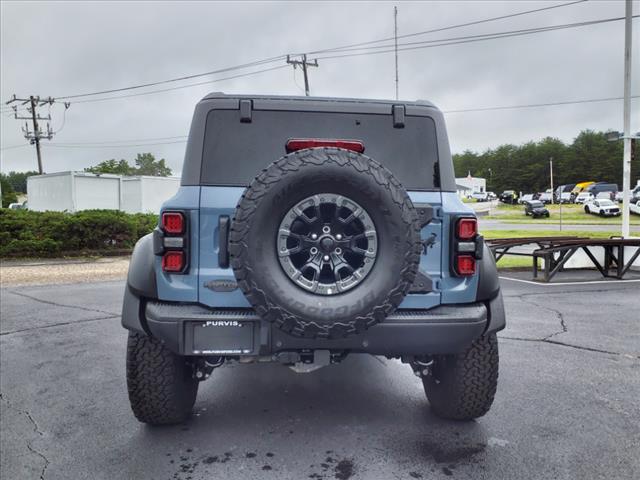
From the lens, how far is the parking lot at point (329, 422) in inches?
107

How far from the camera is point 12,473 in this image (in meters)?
2.69

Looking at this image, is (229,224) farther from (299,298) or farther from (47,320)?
(47,320)

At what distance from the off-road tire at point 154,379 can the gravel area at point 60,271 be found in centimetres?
841

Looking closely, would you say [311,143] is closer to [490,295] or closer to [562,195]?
[490,295]

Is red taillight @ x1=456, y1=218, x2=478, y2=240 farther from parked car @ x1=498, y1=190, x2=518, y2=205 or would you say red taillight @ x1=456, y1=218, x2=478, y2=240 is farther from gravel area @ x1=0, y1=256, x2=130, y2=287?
parked car @ x1=498, y1=190, x2=518, y2=205

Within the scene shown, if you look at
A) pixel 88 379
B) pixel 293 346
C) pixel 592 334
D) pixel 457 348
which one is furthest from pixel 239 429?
pixel 592 334

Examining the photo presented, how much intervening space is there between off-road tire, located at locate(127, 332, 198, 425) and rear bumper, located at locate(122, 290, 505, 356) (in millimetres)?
359

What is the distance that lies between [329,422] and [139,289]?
5.01 feet

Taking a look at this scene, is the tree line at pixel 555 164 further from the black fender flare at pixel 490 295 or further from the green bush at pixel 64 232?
the black fender flare at pixel 490 295

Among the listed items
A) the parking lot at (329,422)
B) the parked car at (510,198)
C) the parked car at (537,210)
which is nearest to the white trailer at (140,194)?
the parking lot at (329,422)

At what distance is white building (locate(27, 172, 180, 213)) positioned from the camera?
2144 centimetres

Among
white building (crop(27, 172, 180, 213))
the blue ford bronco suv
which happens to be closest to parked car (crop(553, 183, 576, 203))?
white building (crop(27, 172, 180, 213))

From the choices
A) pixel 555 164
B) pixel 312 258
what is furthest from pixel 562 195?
pixel 312 258

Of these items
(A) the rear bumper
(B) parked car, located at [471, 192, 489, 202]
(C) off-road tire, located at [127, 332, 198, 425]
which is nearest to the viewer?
(A) the rear bumper
